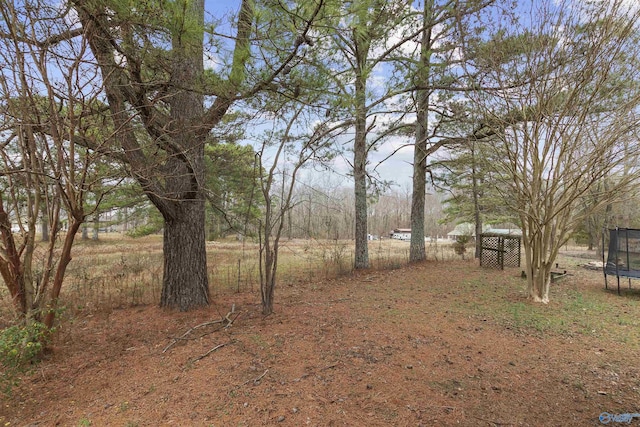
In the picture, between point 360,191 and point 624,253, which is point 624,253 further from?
point 360,191

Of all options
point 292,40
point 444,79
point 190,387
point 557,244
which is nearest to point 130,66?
point 292,40

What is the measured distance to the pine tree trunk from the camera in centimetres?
371

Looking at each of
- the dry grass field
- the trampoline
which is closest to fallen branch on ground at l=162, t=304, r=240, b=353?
the dry grass field

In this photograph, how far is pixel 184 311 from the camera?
3.71 m

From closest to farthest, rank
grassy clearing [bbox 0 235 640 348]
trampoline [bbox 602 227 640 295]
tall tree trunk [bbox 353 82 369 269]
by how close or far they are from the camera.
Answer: grassy clearing [bbox 0 235 640 348]
trampoline [bbox 602 227 640 295]
tall tree trunk [bbox 353 82 369 269]

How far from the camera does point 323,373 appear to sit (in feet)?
7.64

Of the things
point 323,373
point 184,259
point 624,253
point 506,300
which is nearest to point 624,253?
point 624,253

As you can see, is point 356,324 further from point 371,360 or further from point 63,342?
point 63,342

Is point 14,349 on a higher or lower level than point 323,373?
higher

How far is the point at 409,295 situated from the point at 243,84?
12.4 feet

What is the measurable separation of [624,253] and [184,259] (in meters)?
7.13

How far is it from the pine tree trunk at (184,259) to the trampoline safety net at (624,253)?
6574 mm

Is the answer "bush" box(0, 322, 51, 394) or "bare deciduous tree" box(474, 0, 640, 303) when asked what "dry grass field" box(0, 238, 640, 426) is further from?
"bare deciduous tree" box(474, 0, 640, 303)

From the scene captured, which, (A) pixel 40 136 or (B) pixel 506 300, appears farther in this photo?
(B) pixel 506 300
